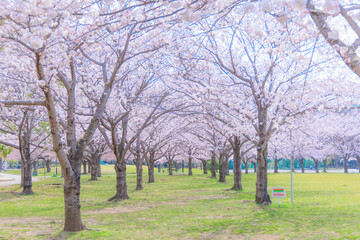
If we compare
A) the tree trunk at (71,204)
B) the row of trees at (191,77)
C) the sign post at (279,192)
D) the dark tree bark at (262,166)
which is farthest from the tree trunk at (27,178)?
the sign post at (279,192)

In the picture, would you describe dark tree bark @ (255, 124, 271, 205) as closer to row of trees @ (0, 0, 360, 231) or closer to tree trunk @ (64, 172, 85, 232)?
row of trees @ (0, 0, 360, 231)

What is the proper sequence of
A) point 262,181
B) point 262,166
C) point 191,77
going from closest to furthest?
point 262,181 → point 262,166 → point 191,77

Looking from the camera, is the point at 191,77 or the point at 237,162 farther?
the point at 237,162

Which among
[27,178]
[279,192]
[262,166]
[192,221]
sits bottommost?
[192,221]

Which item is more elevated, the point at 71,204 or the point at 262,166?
the point at 262,166

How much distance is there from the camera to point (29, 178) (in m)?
18.4

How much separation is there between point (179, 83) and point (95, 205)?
693 centimetres

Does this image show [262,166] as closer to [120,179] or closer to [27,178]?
[120,179]

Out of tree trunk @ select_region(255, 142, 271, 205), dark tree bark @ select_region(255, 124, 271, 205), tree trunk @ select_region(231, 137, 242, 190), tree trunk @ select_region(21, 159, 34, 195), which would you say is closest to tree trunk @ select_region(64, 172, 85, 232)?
dark tree bark @ select_region(255, 124, 271, 205)

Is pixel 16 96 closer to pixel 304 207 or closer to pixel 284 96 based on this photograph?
pixel 284 96

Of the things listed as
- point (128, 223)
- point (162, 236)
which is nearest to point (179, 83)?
point (128, 223)

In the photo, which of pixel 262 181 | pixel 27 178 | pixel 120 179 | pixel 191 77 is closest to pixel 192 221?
pixel 262 181

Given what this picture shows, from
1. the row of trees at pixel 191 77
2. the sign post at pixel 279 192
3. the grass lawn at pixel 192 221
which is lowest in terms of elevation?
the grass lawn at pixel 192 221

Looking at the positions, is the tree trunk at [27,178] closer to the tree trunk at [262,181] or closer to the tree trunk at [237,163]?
the tree trunk at [237,163]
